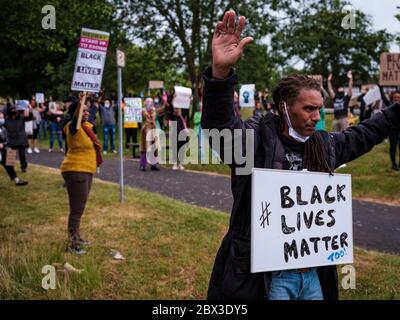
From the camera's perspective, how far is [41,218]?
7.50m

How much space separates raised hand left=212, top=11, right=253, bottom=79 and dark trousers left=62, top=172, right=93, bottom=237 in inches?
161

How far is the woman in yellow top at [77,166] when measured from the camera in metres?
5.80

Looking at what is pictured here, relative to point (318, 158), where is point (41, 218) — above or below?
below

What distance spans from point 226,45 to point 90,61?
17.6 feet

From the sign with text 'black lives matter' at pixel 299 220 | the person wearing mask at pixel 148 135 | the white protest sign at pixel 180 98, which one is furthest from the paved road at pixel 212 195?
the sign with text 'black lives matter' at pixel 299 220

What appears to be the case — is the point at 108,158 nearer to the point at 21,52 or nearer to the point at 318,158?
the point at 318,158

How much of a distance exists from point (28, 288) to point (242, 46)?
357 cm

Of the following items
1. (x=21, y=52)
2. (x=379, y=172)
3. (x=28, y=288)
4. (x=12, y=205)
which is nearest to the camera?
(x=28, y=288)

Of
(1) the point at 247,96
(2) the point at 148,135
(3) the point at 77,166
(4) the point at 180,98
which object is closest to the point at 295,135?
(3) the point at 77,166

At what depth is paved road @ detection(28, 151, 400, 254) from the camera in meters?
6.76

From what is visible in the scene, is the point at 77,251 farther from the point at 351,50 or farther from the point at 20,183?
the point at 351,50

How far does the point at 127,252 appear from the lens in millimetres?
5934

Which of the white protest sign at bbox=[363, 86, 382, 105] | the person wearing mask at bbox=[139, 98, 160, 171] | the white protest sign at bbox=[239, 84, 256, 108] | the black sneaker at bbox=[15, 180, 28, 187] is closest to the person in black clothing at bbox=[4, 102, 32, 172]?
the black sneaker at bbox=[15, 180, 28, 187]
